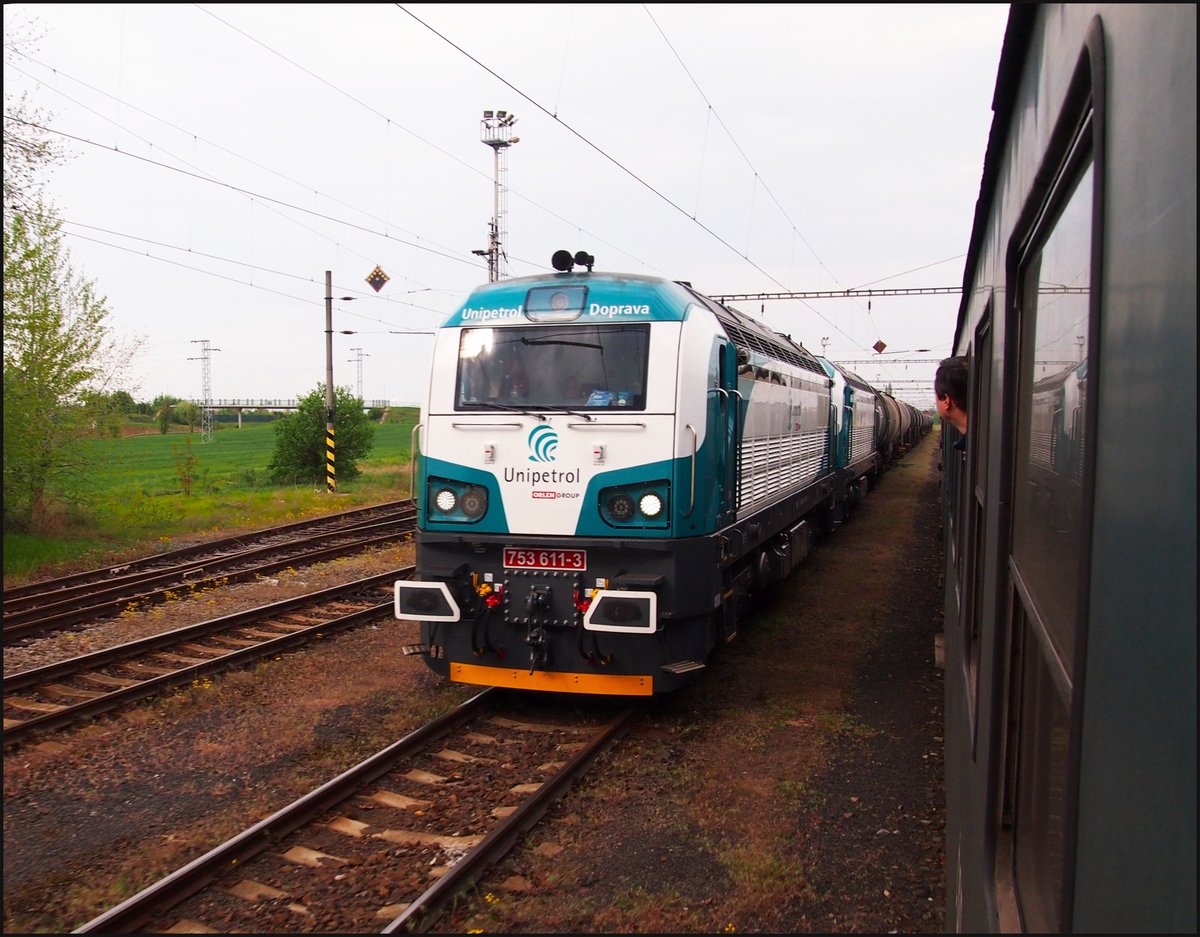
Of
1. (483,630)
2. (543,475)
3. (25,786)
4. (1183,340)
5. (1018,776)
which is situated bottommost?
(25,786)

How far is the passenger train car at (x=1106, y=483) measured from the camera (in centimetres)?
85

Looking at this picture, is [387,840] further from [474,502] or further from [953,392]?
[953,392]

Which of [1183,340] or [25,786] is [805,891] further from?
[25,786]

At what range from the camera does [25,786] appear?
5613 millimetres

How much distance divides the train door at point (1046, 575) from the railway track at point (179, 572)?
31.4ft

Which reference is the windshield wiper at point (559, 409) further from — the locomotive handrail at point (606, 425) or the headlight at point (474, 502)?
the headlight at point (474, 502)

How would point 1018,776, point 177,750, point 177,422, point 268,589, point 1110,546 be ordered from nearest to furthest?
point 1110,546 < point 1018,776 < point 177,750 < point 268,589 < point 177,422

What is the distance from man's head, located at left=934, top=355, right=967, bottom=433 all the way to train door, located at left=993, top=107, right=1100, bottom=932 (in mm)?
2872

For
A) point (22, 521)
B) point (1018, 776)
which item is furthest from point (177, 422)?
point (1018, 776)

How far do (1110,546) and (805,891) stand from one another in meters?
3.94

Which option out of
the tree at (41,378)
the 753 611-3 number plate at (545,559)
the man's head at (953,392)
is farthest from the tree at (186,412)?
the man's head at (953,392)

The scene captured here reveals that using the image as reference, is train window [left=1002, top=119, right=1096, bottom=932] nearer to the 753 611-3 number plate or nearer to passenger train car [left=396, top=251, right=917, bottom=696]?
passenger train car [left=396, top=251, right=917, bottom=696]

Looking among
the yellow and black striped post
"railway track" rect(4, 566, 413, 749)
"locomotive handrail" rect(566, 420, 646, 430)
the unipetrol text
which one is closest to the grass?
the yellow and black striped post

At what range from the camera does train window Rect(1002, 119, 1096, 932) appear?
1442 millimetres
